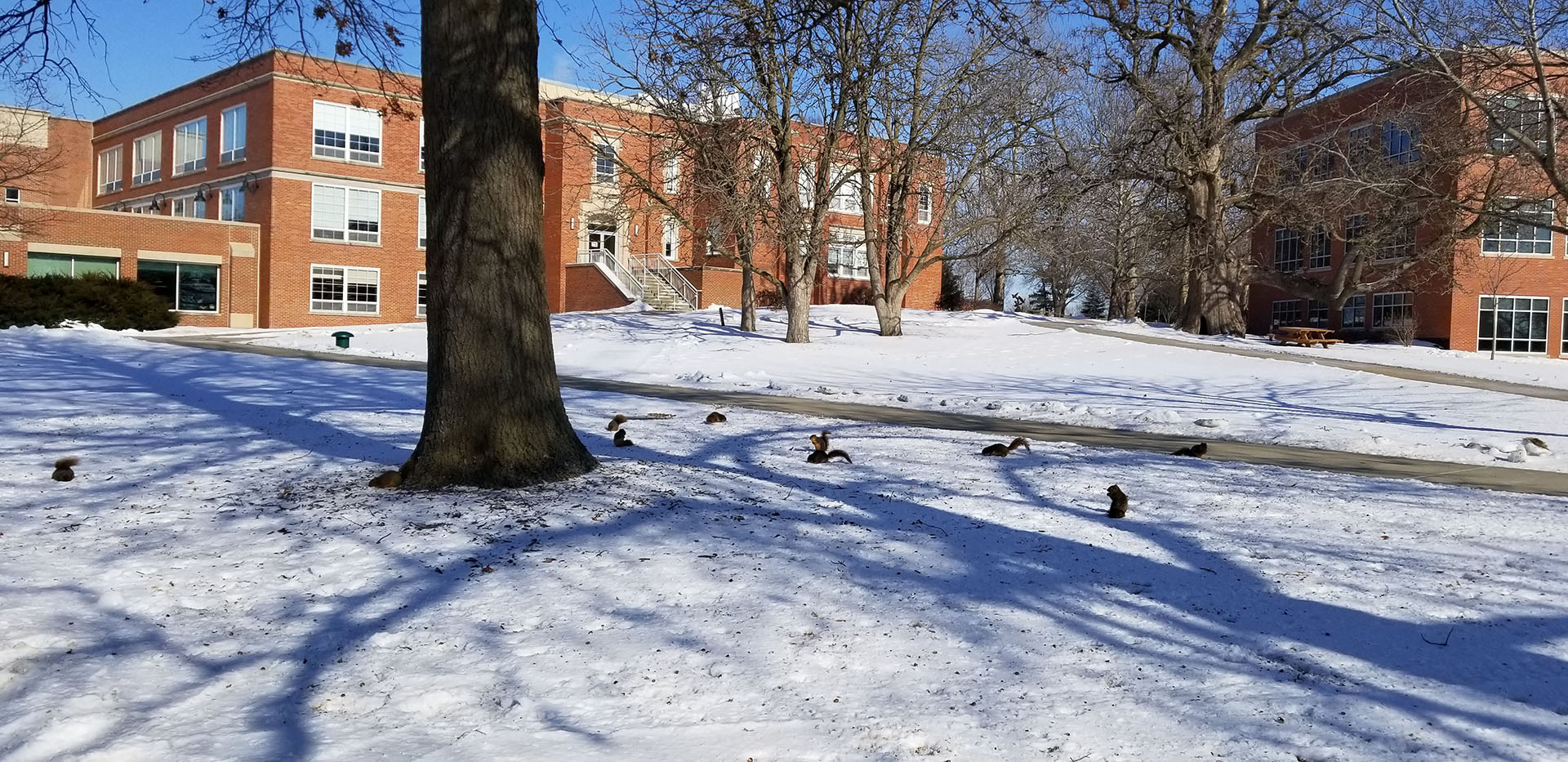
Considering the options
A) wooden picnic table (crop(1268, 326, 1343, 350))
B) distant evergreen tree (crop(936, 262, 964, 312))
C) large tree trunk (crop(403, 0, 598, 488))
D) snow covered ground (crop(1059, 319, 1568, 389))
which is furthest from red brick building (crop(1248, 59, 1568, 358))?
large tree trunk (crop(403, 0, 598, 488))

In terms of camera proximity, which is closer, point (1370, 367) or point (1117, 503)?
point (1117, 503)

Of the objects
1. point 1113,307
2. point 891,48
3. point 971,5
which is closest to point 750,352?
point 891,48

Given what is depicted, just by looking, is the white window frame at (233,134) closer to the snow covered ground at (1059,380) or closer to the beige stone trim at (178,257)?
the beige stone trim at (178,257)

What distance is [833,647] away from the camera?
434 cm

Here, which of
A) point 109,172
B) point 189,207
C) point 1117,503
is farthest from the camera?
point 109,172

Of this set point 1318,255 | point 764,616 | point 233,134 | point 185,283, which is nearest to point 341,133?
point 233,134

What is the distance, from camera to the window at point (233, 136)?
41.3 metres

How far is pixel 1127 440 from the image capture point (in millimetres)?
10586

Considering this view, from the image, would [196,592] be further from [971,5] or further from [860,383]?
[860,383]

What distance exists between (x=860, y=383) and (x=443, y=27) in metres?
11.5

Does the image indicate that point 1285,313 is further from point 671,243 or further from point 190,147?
point 190,147

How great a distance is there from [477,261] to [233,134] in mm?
41062

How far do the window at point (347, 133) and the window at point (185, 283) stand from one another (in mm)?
5977

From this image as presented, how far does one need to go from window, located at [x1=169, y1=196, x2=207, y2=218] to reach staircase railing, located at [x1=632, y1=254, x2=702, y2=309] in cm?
1807
